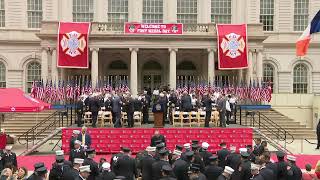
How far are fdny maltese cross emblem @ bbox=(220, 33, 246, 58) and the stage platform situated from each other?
554 inches

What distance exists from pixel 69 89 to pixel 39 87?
2044mm

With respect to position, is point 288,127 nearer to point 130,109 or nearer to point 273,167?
point 130,109

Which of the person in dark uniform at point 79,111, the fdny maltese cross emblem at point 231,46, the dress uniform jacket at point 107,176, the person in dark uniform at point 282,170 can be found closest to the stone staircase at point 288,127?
the fdny maltese cross emblem at point 231,46

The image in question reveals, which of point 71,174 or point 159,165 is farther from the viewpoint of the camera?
point 159,165

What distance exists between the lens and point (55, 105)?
1476 inches

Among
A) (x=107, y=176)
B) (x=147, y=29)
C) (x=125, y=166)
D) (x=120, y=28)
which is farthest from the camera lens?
(x=120, y=28)

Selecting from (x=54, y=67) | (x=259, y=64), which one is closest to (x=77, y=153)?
(x=54, y=67)

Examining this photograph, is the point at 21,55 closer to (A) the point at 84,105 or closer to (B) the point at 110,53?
(B) the point at 110,53

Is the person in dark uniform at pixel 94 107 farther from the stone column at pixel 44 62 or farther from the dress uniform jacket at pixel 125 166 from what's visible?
the stone column at pixel 44 62

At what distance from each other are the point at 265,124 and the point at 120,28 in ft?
43.1

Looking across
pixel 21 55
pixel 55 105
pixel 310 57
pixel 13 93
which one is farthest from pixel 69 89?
pixel 310 57

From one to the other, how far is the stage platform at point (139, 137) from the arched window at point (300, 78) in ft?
73.8

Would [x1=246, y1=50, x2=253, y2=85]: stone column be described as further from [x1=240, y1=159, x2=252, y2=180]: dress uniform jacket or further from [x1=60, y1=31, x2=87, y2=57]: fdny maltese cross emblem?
[x1=240, y1=159, x2=252, y2=180]: dress uniform jacket

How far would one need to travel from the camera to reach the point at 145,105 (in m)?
31.2
